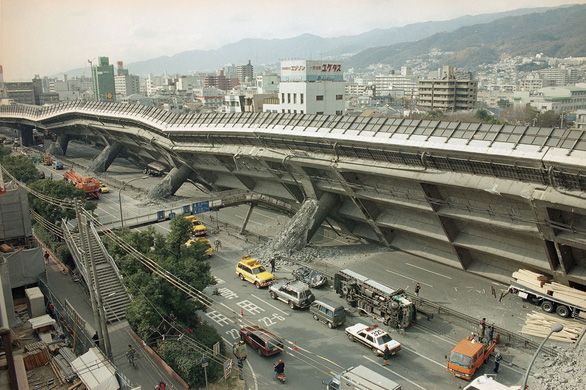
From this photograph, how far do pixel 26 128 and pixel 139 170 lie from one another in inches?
1712

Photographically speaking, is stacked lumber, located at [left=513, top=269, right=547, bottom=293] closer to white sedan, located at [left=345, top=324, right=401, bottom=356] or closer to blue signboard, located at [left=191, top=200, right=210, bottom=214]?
white sedan, located at [left=345, top=324, right=401, bottom=356]

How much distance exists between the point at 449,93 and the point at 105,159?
111723 millimetres

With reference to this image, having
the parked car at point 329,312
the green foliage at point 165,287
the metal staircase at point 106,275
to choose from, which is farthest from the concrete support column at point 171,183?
the parked car at point 329,312

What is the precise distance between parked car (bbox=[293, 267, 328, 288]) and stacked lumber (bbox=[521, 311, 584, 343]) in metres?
13.1

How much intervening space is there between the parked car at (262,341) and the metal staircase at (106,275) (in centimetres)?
878

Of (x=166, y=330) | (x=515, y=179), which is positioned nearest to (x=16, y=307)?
(x=166, y=330)

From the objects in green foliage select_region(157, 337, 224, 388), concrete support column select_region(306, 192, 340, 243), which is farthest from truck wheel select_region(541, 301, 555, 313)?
green foliage select_region(157, 337, 224, 388)

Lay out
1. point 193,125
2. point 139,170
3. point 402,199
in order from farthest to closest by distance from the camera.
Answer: point 139,170, point 193,125, point 402,199

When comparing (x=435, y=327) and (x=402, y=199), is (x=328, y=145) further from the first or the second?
(x=435, y=327)

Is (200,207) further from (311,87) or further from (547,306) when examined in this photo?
(311,87)

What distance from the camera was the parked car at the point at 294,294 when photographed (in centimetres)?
2990

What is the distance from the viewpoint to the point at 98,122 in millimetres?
75750

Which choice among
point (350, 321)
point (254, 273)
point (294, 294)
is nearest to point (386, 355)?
point (350, 321)

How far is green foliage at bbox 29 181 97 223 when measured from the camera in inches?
1614
